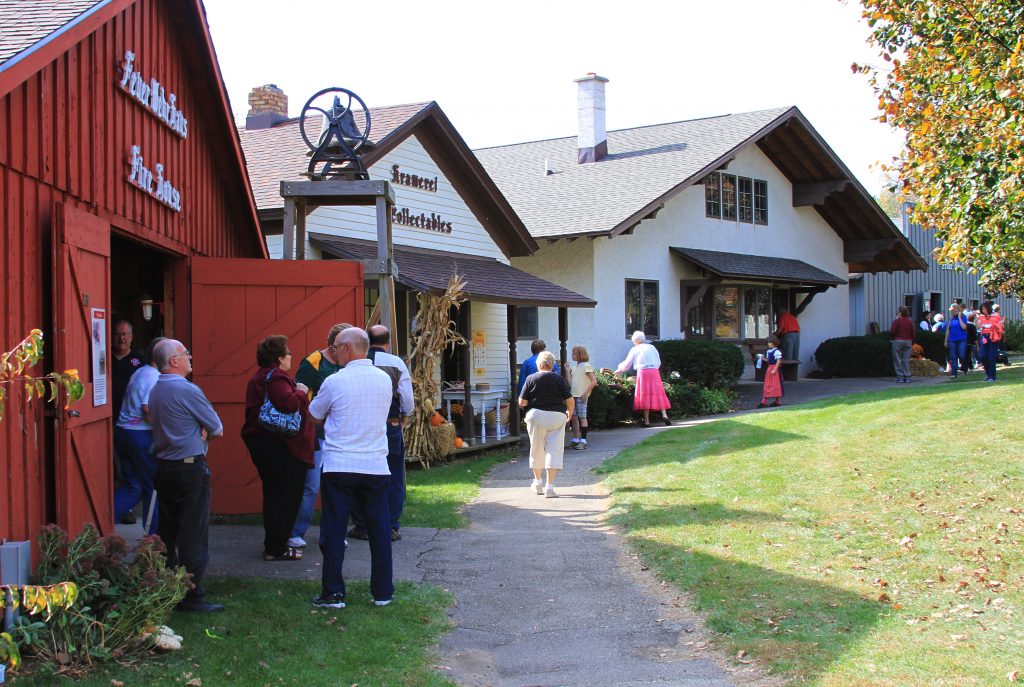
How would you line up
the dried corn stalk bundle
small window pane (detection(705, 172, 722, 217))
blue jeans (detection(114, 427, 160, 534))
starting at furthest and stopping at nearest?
1. small window pane (detection(705, 172, 722, 217))
2. the dried corn stalk bundle
3. blue jeans (detection(114, 427, 160, 534))

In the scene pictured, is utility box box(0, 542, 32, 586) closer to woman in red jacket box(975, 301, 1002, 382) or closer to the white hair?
the white hair

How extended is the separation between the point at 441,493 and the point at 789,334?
17066 mm

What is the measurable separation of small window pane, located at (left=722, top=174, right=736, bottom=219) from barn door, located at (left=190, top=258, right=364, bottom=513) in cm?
1771

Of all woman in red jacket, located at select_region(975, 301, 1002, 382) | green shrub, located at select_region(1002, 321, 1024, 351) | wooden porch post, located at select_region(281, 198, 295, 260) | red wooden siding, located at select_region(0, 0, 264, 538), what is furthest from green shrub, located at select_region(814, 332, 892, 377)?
red wooden siding, located at select_region(0, 0, 264, 538)

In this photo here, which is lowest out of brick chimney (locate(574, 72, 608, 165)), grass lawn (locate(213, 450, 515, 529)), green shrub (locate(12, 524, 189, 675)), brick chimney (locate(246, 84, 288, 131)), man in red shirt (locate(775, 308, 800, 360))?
grass lawn (locate(213, 450, 515, 529))

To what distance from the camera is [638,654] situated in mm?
6391

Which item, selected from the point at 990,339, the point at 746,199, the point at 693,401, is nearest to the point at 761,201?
the point at 746,199

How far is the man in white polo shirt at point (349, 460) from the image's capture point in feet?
22.9

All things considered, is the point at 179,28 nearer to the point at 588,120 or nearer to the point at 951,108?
the point at 951,108

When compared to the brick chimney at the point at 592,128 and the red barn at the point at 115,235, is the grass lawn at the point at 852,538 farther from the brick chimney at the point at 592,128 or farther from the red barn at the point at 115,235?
the brick chimney at the point at 592,128

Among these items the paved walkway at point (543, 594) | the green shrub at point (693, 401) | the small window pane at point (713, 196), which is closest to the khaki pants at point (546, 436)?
the paved walkway at point (543, 594)

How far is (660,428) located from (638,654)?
12552 mm

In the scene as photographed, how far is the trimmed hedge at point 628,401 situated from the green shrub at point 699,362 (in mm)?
948

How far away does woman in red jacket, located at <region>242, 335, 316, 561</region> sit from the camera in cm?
775
